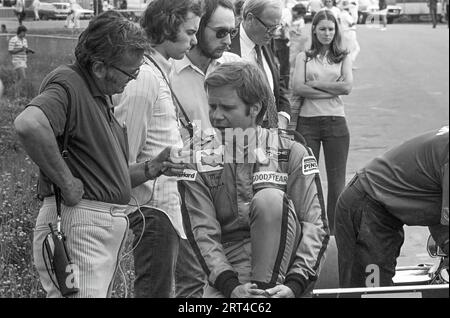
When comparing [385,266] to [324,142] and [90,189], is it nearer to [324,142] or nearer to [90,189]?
[90,189]

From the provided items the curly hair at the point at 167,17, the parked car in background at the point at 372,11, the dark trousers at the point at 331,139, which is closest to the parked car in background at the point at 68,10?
the dark trousers at the point at 331,139

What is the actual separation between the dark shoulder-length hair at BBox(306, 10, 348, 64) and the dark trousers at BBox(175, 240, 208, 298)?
326cm

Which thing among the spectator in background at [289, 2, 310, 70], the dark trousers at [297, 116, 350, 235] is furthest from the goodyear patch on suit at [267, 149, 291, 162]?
the spectator in background at [289, 2, 310, 70]

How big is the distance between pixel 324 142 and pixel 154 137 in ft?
10.9

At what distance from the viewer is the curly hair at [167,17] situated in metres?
5.13

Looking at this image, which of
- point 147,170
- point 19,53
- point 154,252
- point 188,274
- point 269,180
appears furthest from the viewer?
point 19,53

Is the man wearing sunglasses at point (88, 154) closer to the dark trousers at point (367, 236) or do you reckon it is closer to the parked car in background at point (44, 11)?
the dark trousers at point (367, 236)

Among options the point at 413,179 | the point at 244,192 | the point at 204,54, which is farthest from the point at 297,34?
the point at 244,192

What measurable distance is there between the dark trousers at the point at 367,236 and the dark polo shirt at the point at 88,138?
59.2 inches

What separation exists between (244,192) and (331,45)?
414 cm

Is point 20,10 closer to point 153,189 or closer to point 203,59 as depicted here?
point 203,59

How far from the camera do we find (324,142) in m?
8.10

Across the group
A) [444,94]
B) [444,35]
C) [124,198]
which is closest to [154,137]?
[124,198]

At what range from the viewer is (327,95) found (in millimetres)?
8070
